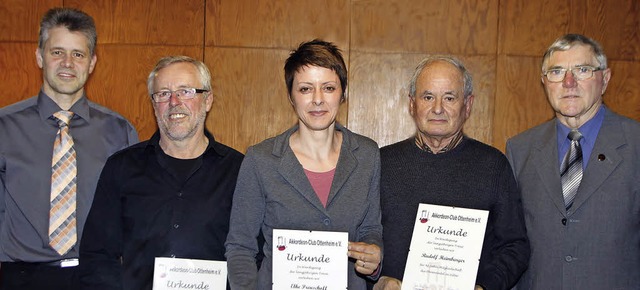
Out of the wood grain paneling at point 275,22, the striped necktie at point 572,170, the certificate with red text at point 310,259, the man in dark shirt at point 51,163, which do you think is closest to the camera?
the certificate with red text at point 310,259

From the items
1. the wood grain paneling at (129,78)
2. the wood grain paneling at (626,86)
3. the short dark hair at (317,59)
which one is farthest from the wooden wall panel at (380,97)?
the short dark hair at (317,59)

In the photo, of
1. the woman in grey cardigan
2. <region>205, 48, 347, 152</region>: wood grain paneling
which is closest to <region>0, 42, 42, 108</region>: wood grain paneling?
<region>205, 48, 347, 152</region>: wood grain paneling

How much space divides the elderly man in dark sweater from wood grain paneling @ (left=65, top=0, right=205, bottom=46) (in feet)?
9.57

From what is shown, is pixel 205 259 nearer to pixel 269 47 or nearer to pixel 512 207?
pixel 512 207

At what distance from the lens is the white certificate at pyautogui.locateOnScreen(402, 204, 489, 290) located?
2635 millimetres

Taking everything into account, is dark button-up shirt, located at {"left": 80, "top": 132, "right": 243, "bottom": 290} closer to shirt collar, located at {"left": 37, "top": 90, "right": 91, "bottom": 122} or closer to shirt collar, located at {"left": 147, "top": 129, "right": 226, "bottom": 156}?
shirt collar, located at {"left": 147, "top": 129, "right": 226, "bottom": 156}

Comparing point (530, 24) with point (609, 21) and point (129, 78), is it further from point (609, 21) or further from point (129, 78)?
point (129, 78)

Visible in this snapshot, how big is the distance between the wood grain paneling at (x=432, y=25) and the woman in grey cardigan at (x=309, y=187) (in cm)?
258

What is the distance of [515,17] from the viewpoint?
5.33 m

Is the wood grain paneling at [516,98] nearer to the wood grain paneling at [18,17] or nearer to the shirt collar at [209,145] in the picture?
the shirt collar at [209,145]

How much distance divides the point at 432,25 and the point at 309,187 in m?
3.02

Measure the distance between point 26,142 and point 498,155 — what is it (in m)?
2.40

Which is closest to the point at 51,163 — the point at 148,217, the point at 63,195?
the point at 63,195

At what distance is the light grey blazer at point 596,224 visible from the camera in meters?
Result: 2.86
